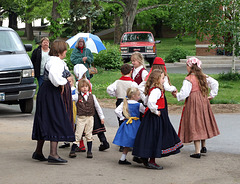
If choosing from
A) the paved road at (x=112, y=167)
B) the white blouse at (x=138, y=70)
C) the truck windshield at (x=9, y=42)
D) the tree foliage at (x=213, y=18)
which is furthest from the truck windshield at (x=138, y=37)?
the white blouse at (x=138, y=70)

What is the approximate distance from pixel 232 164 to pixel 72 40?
23.3 feet

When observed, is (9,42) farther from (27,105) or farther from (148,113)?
(148,113)

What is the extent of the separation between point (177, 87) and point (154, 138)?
1007 centimetres

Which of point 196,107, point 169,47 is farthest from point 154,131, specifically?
point 169,47

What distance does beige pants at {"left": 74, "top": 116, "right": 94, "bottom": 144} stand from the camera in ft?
25.6

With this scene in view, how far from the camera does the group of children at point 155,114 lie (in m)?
7.09

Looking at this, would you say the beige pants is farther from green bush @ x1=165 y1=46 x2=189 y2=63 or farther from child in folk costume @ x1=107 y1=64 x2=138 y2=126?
green bush @ x1=165 y1=46 x2=189 y2=63

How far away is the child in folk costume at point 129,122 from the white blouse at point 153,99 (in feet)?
1.24

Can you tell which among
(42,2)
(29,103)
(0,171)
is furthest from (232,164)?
(42,2)

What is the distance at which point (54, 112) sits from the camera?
7.15 metres

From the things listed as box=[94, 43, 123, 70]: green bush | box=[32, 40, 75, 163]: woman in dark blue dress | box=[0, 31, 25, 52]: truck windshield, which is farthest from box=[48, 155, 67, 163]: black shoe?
box=[94, 43, 123, 70]: green bush

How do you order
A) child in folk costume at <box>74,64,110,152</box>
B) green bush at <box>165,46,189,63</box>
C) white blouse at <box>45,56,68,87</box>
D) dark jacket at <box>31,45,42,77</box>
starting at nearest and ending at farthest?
1. white blouse at <box>45,56,68,87</box>
2. child in folk costume at <box>74,64,110,152</box>
3. dark jacket at <box>31,45,42,77</box>
4. green bush at <box>165,46,189,63</box>

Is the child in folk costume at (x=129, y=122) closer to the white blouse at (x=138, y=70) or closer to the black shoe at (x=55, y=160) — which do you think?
the black shoe at (x=55, y=160)

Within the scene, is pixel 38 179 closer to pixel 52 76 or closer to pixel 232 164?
pixel 52 76
